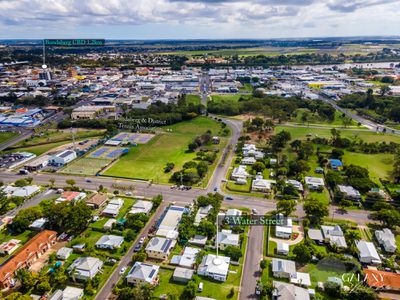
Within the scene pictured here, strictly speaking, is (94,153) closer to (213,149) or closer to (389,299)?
(213,149)

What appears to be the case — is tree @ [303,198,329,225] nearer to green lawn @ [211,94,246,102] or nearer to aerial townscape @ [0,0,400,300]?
aerial townscape @ [0,0,400,300]

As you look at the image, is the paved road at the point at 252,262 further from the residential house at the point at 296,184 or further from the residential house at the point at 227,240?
the residential house at the point at 296,184

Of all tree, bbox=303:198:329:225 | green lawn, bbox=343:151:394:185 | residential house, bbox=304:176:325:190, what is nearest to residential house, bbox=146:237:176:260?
tree, bbox=303:198:329:225

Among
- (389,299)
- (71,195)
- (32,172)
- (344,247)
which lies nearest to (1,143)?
(32,172)

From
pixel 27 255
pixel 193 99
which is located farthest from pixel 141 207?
pixel 193 99

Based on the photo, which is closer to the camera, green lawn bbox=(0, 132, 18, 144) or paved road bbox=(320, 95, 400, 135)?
green lawn bbox=(0, 132, 18, 144)

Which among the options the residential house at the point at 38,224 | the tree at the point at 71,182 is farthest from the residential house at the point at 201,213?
the tree at the point at 71,182
